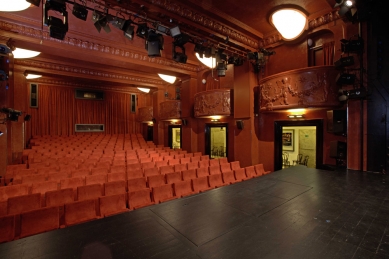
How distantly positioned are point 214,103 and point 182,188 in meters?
4.40

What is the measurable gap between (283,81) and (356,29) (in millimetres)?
1943

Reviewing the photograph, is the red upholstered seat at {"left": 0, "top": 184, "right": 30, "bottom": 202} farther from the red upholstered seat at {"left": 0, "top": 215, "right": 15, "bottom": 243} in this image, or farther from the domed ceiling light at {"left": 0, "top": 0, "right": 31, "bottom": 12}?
the domed ceiling light at {"left": 0, "top": 0, "right": 31, "bottom": 12}

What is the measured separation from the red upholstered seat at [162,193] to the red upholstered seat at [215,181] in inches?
42.9

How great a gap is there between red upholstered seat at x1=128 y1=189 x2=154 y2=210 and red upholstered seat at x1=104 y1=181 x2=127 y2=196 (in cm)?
50

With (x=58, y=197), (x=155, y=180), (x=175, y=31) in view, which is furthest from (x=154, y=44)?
(x=58, y=197)

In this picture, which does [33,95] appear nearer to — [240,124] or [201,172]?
[201,172]

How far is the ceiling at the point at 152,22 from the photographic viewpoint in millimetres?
4285

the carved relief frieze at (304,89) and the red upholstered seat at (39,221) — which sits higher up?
the carved relief frieze at (304,89)

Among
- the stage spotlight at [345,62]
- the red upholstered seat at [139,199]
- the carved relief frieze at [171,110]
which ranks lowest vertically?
the red upholstered seat at [139,199]

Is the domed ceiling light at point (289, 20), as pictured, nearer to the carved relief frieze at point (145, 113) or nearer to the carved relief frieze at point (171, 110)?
the carved relief frieze at point (171, 110)

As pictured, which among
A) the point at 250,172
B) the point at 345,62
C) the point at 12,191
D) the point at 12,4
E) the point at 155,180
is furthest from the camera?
the point at 250,172

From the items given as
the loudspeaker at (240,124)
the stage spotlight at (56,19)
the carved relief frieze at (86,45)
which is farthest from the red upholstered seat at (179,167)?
the carved relief frieze at (86,45)

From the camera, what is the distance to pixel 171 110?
10.6m

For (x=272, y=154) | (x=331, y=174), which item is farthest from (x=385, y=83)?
(x=272, y=154)
